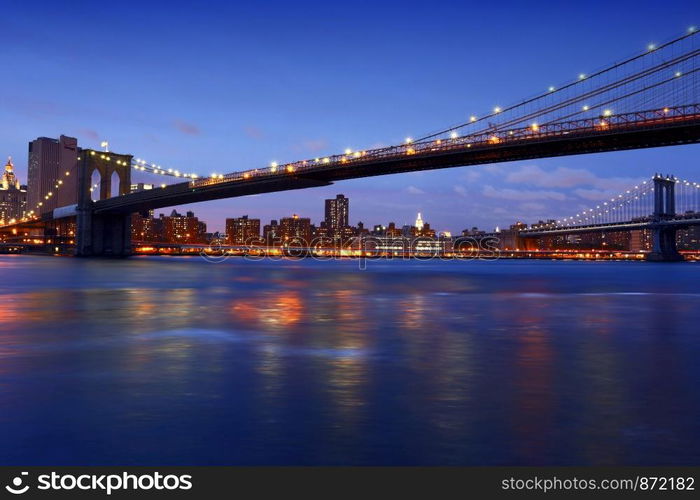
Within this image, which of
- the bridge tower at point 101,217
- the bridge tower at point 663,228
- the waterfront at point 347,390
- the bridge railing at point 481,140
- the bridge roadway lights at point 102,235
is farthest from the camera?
the bridge tower at point 663,228

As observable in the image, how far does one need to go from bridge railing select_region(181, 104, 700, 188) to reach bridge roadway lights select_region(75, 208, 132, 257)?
21384 millimetres

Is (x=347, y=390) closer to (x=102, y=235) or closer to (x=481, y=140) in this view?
(x=481, y=140)

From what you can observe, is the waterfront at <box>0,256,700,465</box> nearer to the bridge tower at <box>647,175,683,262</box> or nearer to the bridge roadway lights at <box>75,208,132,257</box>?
the bridge roadway lights at <box>75,208,132,257</box>

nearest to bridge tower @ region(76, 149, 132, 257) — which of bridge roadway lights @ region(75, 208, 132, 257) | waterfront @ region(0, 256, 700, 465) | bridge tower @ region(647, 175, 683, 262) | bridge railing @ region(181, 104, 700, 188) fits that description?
bridge roadway lights @ region(75, 208, 132, 257)

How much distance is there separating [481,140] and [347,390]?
48.2 meters

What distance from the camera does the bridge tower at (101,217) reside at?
88.7 m

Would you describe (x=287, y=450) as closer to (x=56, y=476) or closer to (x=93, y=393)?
(x=56, y=476)

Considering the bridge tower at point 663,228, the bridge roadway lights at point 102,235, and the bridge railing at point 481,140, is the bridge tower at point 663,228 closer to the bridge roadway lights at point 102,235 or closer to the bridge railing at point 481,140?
the bridge railing at point 481,140

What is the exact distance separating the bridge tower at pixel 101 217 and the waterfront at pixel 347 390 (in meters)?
76.6

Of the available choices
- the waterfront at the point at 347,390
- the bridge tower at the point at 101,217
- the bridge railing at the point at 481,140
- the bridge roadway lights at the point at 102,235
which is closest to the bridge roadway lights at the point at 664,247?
the bridge railing at the point at 481,140

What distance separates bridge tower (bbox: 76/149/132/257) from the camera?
3492 inches

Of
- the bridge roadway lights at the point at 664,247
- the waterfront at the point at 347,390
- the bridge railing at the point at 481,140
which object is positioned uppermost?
the bridge railing at the point at 481,140

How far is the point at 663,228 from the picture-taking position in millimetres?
114188

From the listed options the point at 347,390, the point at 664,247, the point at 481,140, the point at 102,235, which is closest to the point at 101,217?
the point at 102,235
